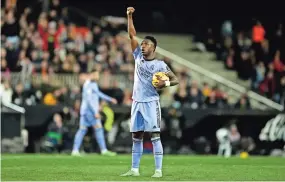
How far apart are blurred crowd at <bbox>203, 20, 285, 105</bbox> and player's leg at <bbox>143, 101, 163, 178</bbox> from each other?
16703mm

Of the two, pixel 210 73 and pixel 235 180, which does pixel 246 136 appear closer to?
pixel 210 73

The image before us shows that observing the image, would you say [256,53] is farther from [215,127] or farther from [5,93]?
[5,93]

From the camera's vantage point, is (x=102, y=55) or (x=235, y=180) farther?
(x=102, y=55)

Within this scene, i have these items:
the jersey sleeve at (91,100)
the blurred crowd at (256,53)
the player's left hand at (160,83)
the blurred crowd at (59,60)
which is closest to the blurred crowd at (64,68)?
the blurred crowd at (59,60)

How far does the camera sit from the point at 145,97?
16484 mm

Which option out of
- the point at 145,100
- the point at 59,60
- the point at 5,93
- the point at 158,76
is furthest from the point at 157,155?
the point at 59,60

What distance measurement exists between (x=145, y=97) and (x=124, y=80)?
1588 cm

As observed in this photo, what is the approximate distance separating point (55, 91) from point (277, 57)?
9.17m

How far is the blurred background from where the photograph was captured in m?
29.9

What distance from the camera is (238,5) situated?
41.5 meters

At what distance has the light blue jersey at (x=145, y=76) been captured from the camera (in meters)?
16.4

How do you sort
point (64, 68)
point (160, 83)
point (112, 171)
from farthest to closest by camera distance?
point (64, 68)
point (112, 171)
point (160, 83)

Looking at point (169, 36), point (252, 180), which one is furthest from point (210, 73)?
point (252, 180)

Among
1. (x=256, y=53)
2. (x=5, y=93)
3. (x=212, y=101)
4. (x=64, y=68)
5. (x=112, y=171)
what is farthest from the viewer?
(x=256, y=53)
